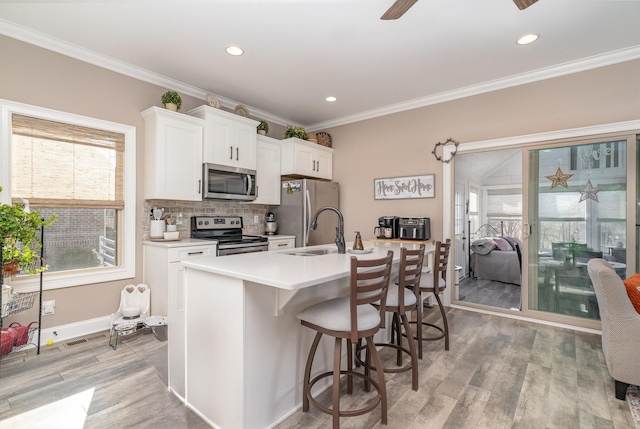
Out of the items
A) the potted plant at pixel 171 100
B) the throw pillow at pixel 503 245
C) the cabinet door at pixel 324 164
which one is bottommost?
the throw pillow at pixel 503 245

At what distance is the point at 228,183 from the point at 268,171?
778 mm

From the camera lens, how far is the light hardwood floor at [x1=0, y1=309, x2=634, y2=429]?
69.7 inches

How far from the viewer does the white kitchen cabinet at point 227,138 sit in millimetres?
3678

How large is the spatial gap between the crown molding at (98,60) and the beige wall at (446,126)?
2.07 metres

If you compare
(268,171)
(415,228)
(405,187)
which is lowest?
(415,228)

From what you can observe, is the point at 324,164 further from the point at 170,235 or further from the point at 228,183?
the point at 170,235

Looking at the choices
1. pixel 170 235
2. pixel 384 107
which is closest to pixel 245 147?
pixel 170 235

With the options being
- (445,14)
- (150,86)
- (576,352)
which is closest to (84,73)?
(150,86)

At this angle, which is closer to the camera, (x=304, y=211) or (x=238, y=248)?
(x=238, y=248)

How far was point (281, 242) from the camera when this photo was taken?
14.5 feet

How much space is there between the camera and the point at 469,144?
153 inches

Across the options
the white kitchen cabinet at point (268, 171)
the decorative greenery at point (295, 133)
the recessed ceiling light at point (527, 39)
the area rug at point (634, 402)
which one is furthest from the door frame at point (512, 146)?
the white kitchen cabinet at point (268, 171)

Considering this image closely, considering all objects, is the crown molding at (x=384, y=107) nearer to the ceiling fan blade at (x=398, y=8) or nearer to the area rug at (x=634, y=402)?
the ceiling fan blade at (x=398, y=8)

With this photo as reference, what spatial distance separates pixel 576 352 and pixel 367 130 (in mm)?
3605
